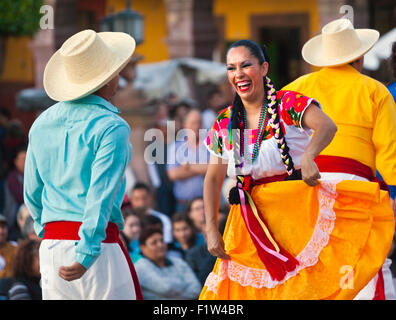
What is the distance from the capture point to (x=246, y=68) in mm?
5070

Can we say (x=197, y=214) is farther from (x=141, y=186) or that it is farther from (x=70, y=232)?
(x=70, y=232)

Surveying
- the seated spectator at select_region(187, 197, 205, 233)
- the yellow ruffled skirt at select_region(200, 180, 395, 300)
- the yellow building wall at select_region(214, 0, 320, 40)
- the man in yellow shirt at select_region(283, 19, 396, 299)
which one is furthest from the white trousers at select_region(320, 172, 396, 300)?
the yellow building wall at select_region(214, 0, 320, 40)

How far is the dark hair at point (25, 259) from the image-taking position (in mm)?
7980

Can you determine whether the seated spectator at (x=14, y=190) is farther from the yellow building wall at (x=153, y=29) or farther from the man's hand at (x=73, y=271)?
the yellow building wall at (x=153, y=29)

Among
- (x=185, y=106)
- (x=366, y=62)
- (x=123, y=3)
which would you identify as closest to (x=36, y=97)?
(x=185, y=106)

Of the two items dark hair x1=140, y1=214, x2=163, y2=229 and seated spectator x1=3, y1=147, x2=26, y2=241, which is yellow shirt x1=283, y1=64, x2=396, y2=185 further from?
seated spectator x1=3, y1=147, x2=26, y2=241

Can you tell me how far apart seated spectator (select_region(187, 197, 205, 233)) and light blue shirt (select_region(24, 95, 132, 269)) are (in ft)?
13.2

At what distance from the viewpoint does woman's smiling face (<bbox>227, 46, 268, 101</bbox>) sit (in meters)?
5.07

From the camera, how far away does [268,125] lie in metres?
5.04

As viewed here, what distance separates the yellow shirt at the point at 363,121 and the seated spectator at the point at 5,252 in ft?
11.1

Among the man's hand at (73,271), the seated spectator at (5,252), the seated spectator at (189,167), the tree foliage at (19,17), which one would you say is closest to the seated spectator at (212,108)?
the seated spectator at (189,167)
